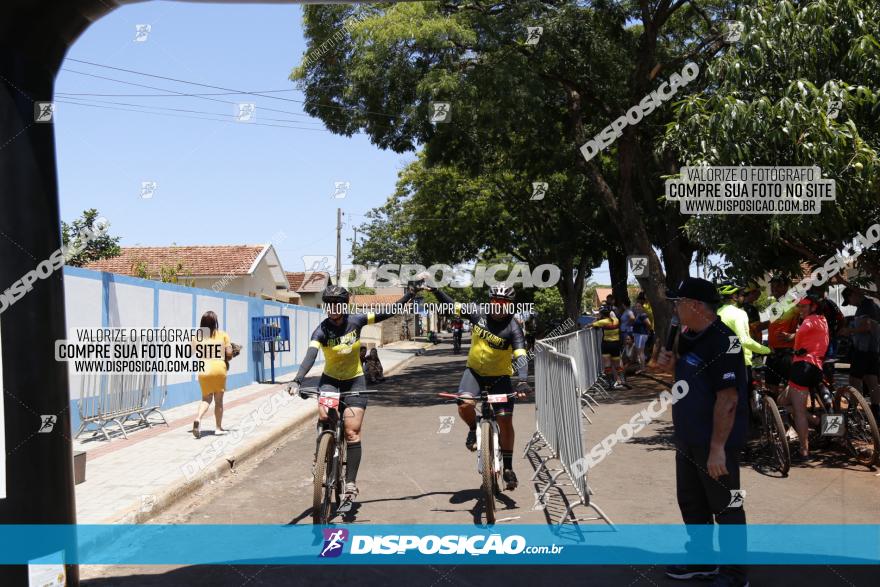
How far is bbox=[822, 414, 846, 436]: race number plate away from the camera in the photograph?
8023 mm

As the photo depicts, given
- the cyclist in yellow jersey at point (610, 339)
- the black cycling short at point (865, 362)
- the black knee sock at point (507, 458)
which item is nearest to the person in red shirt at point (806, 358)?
the black cycling short at point (865, 362)

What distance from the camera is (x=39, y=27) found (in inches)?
152

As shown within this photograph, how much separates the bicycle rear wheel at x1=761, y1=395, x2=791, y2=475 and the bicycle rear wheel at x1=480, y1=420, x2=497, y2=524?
10.7ft

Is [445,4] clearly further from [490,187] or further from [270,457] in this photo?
[490,187]

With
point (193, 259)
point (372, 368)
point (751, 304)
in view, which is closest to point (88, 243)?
point (193, 259)

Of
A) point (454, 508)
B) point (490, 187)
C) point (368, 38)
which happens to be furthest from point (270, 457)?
point (490, 187)

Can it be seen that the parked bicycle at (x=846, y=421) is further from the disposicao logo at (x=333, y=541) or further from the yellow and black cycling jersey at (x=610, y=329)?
the yellow and black cycling jersey at (x=610, y=329)

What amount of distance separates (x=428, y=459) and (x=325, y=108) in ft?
38.4

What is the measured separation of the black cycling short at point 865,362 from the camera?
886 centimetres

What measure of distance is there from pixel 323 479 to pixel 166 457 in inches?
153

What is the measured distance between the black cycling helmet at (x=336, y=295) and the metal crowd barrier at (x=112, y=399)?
217 inches

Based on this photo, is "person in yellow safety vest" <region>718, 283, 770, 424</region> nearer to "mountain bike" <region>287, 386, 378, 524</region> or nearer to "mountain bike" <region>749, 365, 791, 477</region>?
"mountain bike" <region>749, 365, 791, 477</region>

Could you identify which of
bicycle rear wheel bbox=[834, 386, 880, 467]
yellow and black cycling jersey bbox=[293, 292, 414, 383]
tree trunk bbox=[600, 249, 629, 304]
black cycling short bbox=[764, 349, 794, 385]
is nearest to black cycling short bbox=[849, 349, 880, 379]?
bicycle rear wheel bbox=[834, 386, 880, 467]

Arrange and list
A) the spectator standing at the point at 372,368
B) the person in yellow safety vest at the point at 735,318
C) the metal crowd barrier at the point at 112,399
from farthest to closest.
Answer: the spectator standing at the point at 372,368 → the metal crowd barrier at the point at 112,399 → the person in yellow safety vest at the point at 735,318
